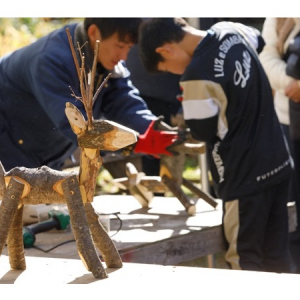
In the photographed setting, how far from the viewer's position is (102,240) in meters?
2.17

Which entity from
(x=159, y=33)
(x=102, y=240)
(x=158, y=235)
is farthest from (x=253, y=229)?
(x=102, y=240)

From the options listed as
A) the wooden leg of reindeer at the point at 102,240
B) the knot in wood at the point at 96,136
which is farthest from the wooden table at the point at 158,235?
the knot in wood at the point at 96,136

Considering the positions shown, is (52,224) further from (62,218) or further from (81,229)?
(81,229)

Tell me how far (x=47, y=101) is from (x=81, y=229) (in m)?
1.13

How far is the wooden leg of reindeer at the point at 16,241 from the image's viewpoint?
2180 millimetres

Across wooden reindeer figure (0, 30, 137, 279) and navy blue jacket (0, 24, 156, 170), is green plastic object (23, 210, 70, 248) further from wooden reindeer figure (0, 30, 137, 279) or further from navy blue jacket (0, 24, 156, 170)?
wooden reindeer figure (0, 30, 137, 279)

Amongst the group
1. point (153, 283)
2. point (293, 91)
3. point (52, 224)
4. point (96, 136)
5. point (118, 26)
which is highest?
point (96, 136)

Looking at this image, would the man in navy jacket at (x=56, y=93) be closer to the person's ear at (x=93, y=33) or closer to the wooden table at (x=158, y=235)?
the person's ear at (x=93, y=33)

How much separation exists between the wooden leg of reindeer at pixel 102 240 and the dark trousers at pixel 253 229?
1.14 metres

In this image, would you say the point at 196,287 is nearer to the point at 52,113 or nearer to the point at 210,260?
the point at 52,113

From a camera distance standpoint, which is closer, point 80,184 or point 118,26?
point 80,184

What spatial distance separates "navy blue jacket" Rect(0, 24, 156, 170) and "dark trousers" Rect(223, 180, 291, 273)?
58 centimetres
